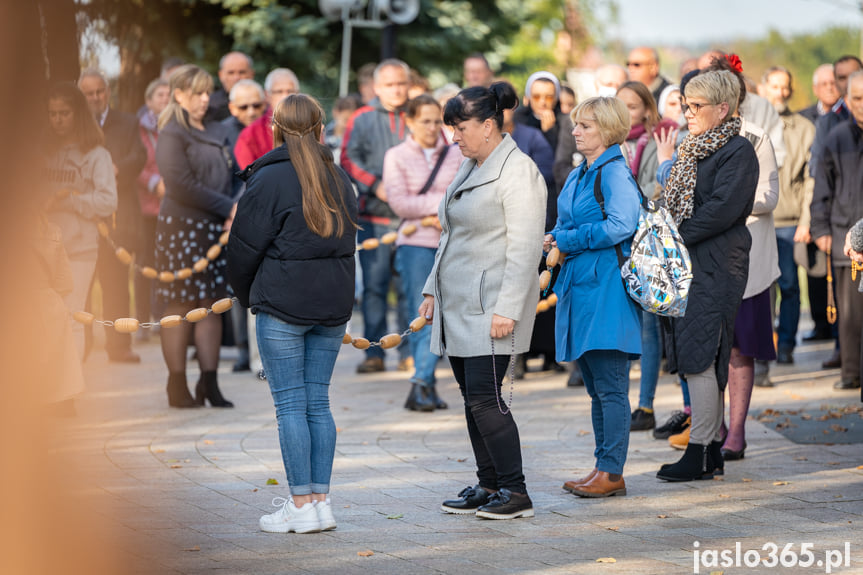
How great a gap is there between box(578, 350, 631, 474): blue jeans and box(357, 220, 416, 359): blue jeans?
15.9 ft

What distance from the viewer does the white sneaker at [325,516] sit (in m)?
5.77

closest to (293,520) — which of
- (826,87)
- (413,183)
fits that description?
(413,183)

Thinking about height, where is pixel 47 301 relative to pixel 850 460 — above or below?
above

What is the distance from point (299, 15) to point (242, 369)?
37.0 feet

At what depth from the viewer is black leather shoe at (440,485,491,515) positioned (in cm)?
612

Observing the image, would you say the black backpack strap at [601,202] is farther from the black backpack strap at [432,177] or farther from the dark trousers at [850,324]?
the dark trousers at [850,324]

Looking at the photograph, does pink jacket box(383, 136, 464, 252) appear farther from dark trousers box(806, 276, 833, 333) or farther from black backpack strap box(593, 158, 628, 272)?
dark trousers box(806, 276, 833, 333)

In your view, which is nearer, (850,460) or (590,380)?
(590,380)

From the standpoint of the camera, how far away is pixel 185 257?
931cm

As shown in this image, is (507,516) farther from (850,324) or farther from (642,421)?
(850,324)

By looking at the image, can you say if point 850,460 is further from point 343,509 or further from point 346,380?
point 346,380

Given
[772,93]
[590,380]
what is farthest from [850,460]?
[772,93]

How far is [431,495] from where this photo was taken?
654 cm

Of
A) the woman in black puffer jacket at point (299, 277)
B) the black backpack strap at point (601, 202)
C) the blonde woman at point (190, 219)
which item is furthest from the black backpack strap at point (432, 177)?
the woman in black puffer jacket at point (299, 277)
